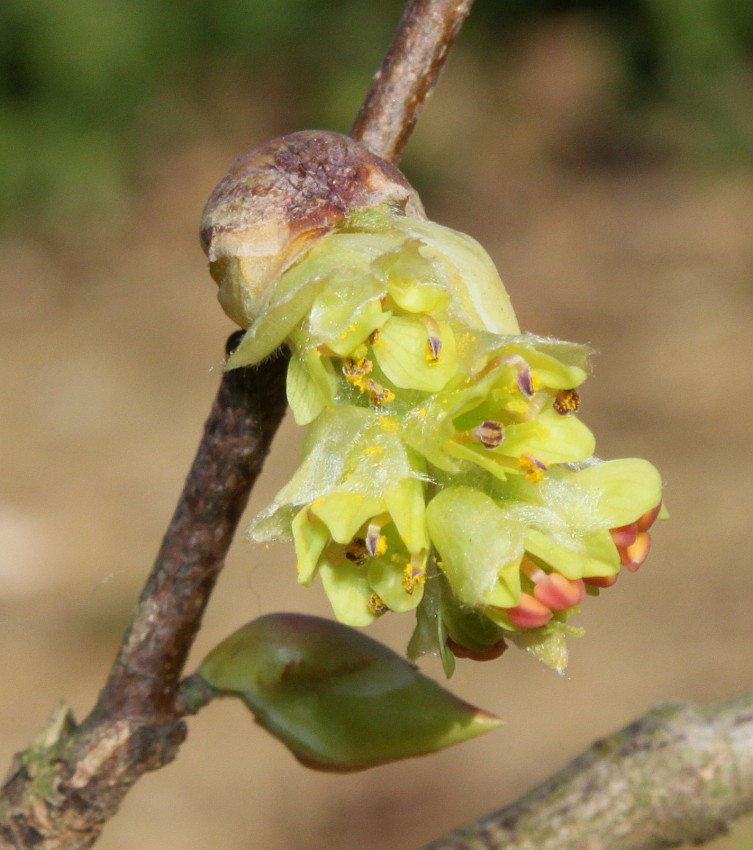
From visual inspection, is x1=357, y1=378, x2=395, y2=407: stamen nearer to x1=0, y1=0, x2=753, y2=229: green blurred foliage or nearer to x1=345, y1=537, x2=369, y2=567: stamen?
x1=345, y1=537, x2=369, y2=567: stamen

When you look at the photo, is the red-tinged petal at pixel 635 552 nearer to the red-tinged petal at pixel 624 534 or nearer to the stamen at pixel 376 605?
the red-tinged petal at pixel 624 534

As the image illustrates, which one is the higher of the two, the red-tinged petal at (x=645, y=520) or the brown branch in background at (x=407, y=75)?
the brown branch in background at (x=407, y=75)

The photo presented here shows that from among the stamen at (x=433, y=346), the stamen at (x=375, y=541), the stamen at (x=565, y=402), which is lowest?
the stamen at (x=375, y=541)

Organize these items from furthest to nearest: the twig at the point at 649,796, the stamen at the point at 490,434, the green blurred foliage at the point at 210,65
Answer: the green blurred foliage at the point at 210,65, the twig at the point at 649,796, the stamen at the point at 490,434

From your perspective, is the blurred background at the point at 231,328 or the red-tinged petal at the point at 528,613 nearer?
the red-tinged petal at the point at 528,613

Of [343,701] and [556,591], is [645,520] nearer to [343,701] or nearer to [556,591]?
[556,591]

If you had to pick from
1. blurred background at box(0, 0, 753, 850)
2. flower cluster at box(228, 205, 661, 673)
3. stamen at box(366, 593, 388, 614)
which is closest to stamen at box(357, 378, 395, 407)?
flower cluster at box(228, 205, 661, 673)

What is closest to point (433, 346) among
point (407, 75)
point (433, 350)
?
point (433, 350)

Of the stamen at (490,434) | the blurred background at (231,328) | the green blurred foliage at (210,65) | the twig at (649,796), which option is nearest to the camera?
the stamen at (490,434)

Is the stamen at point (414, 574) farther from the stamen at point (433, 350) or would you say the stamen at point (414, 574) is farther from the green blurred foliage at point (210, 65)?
the green blurred foliage at point (210, 65)

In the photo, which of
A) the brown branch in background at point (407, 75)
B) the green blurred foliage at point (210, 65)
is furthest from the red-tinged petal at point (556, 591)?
the green blurred foliage at point (210, 65)
